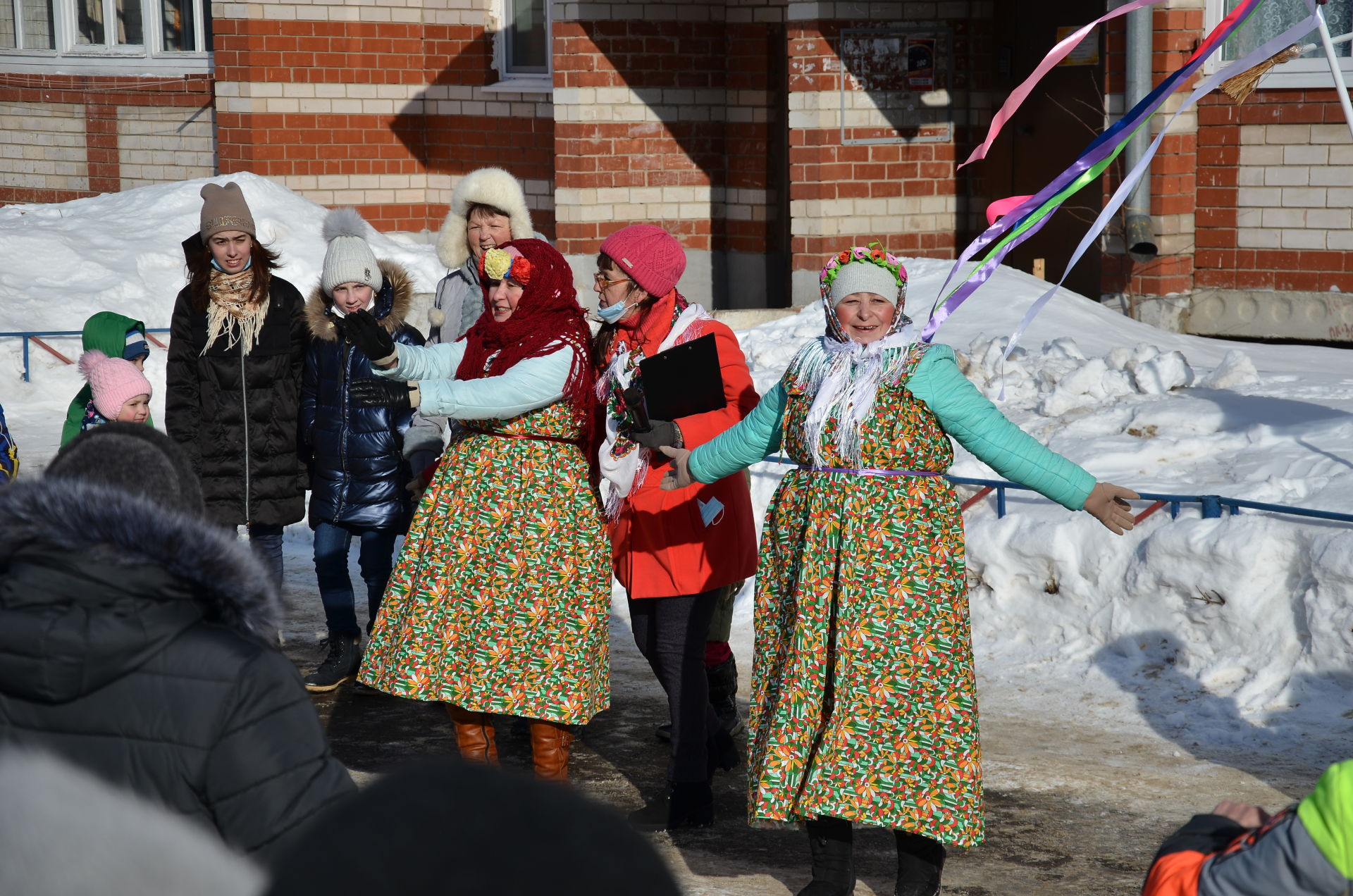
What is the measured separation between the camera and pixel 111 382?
5.15 m

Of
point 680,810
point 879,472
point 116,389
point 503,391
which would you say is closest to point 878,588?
point 879,472

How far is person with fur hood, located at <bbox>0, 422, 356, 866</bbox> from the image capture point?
6.12 ft

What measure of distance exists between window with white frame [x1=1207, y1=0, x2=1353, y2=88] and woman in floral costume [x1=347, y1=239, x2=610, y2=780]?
7.05 m

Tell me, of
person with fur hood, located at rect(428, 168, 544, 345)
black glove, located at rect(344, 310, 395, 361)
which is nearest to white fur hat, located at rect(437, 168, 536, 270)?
person with fur hood, located at rect(428, 168, 544, 345)

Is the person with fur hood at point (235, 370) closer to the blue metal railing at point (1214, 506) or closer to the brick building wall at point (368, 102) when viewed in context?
the blue metal railing at point (1214, 506)

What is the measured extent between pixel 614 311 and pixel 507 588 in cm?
91

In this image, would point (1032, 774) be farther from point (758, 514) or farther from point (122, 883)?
point (122, 883)

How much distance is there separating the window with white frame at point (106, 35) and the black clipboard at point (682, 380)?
14822mm

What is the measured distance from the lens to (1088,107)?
11086mm

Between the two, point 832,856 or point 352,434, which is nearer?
point 832,856

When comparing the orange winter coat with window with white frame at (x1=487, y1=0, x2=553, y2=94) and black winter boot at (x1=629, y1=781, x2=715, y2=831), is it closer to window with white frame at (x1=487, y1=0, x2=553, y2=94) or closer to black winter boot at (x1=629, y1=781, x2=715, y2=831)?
black winter boot at (x1=629, y1=781, x2=715, y2=831)

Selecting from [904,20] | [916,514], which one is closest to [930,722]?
[916,514]

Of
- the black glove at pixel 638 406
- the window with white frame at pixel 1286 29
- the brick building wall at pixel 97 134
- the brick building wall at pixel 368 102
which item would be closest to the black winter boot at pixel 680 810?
the black glove at pixel 638 406

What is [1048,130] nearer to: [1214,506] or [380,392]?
[1214,506]
